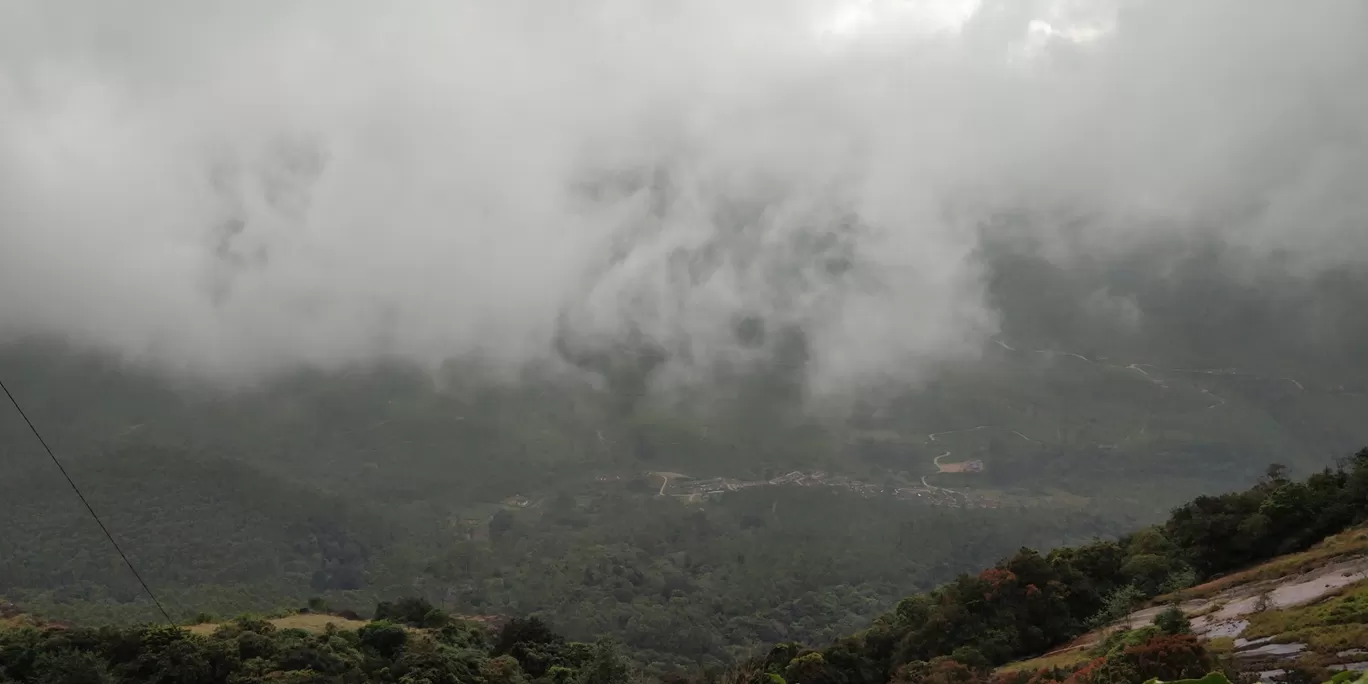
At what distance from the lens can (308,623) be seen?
6550cm

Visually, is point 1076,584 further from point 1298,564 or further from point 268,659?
point 268,659

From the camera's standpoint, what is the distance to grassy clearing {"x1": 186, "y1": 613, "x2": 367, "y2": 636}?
59.9 m

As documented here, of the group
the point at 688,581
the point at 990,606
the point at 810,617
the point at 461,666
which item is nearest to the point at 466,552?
the point at 688,581

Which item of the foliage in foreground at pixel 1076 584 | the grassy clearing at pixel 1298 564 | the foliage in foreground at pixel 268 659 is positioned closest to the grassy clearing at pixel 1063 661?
the foliage in foreground at pixel 1076 584

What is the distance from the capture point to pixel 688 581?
138 meters

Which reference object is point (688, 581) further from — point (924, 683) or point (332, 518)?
point (924, 683)

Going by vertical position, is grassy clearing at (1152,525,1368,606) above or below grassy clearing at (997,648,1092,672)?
above

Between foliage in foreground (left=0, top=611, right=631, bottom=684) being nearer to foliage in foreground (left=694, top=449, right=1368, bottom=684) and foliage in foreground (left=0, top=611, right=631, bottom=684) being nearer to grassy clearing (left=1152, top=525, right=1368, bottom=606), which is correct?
foliage in foreground (left=694, top=449, right=1368, bottom=684)

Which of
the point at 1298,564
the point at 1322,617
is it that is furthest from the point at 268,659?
the point at 1298,564

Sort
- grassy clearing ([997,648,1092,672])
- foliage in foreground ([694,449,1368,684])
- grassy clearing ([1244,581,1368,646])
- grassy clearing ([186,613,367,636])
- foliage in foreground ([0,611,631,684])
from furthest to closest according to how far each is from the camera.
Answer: grassy clearing ([186,613,367,636]) → foliage in foreground ([694,449,1368,684]) → foliage in foreground ([0,611,631,684]) → grassy clearing ([997,648,1092,672]) → grassy clearing ([1244,581,1368,646])

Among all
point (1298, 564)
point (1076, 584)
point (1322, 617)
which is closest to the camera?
point (1322, 617)

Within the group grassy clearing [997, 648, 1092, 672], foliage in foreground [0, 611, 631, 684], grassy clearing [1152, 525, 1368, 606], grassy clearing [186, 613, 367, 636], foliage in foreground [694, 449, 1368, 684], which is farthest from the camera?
grassy clearing [186, 613, 367, 636]

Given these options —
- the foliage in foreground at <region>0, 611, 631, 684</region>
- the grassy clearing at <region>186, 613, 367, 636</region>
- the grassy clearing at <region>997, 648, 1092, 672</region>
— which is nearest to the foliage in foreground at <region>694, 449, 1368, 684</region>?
the grassy clearing at <region>997, 648, 1092, 672</region>

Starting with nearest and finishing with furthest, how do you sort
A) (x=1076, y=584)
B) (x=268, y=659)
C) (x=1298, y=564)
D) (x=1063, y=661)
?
(x=1063, y=661), (x=1298, y=564), (x=268, y=659), (x=1076, y=584)
